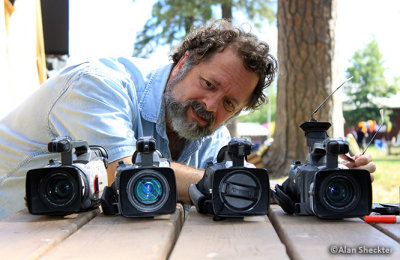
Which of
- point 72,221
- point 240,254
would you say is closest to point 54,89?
point 72,221

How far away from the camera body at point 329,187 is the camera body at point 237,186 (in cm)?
11

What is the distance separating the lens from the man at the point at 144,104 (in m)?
1.98

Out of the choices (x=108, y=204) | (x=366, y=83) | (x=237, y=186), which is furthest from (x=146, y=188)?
(x=366, y=83)

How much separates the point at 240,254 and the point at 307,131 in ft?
2.15

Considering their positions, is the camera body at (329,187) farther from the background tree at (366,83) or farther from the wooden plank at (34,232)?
the background tree at (366,83)

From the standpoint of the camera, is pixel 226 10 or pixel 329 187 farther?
pixel 226 10

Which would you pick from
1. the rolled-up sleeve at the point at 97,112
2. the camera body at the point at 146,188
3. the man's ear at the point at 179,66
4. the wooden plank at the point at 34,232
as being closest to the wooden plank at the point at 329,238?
the camera body at the point at 146,188

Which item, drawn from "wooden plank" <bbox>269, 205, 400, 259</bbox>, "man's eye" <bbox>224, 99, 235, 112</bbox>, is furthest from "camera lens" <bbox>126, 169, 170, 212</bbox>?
"man's eye" <bbox>224, 99, 235, 112</bbox>

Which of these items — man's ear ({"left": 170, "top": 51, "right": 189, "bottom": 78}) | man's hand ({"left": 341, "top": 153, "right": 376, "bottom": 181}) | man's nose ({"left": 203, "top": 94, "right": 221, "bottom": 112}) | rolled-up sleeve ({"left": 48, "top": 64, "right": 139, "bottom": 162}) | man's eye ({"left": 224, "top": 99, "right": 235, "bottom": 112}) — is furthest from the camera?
man's ear ({"left": 170, "top": 51, "right": 189, "bottom": 78})

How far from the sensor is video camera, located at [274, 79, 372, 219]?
1352mm

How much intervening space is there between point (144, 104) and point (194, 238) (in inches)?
55.7

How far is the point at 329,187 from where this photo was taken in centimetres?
139

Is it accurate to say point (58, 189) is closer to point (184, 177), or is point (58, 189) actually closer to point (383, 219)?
point (184, 177)

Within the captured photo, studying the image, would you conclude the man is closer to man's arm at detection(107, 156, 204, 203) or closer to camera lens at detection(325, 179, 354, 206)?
man's arm at detection(107, 156, 204, 203)
